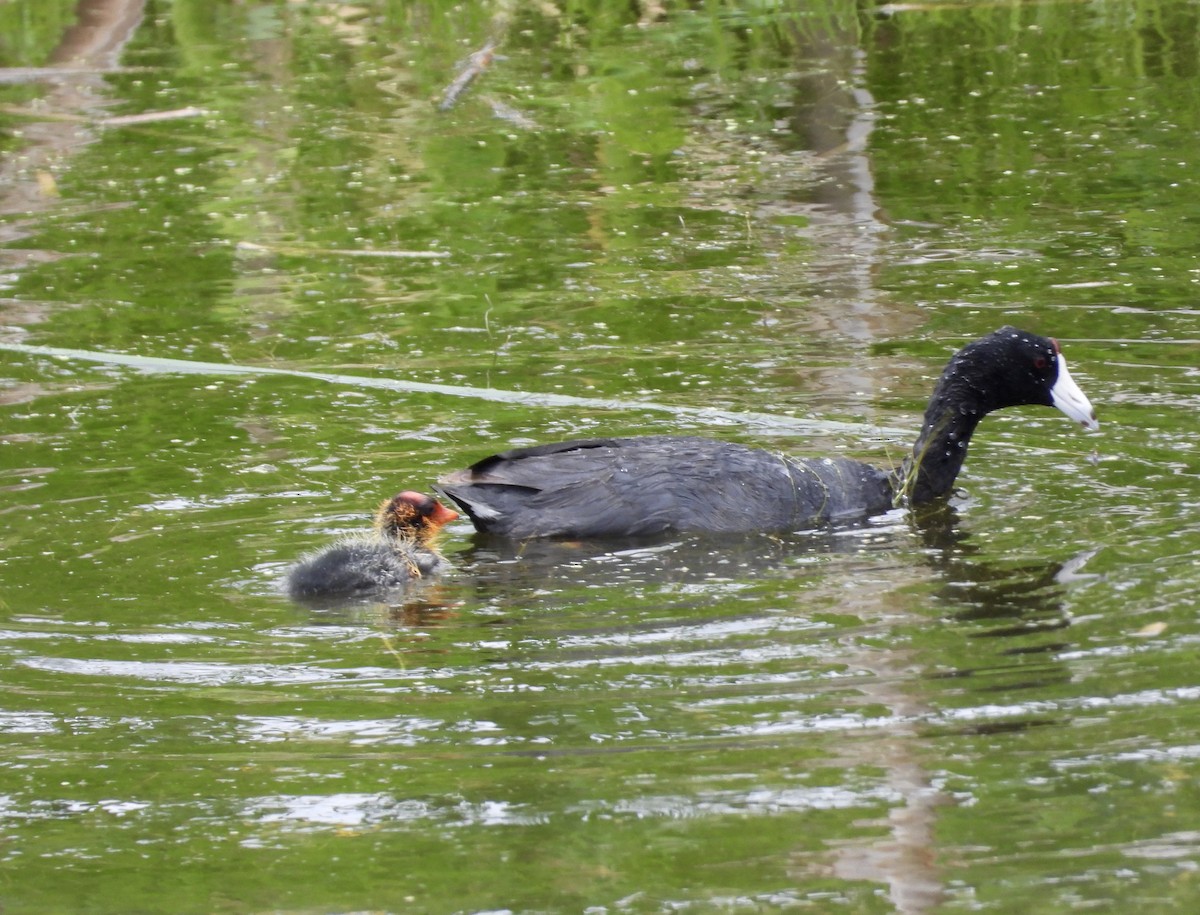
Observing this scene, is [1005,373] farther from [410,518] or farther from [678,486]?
[410,518]

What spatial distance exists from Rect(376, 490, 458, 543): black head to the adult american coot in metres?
0.21

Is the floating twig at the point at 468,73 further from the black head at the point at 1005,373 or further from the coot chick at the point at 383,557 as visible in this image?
the coot chick at the point at 383,557

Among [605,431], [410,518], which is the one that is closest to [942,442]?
[605,431]

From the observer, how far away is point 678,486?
597 cm

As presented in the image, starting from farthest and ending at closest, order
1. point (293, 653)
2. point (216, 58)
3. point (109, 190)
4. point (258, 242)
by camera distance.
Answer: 1. point (216, 58)
2. point (109, 190)
3. point (258, 242)
4. point (293, 653)

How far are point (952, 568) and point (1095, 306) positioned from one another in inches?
107

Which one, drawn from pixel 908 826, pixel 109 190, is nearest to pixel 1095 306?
pixel 908 826

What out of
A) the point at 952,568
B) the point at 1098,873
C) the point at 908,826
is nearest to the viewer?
the point at 1098,873

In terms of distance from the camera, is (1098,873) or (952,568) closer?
(1098,873)

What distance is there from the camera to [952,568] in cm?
539

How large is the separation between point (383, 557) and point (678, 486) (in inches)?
38.9

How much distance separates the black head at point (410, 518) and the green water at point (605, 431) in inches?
8.2

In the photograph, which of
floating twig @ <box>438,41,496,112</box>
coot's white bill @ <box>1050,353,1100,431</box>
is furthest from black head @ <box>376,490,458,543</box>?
floating twig @ <box>438,41,496,112</box>

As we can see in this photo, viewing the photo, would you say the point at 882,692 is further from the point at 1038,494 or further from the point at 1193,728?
the point at 1038,494
